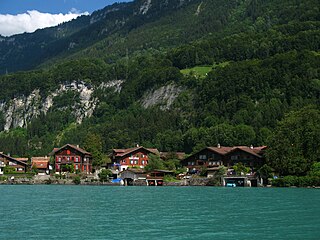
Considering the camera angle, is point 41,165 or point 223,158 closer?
point 223,158

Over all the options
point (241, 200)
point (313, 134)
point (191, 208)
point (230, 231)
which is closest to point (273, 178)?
point (313, 134)

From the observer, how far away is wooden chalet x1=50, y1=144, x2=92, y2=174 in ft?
441

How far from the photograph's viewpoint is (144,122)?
6698 inches

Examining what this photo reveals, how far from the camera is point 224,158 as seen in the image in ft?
381

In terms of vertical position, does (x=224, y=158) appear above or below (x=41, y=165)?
below

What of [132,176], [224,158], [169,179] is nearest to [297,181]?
[169,179]

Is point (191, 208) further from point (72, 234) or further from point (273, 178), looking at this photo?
point (273, 178)

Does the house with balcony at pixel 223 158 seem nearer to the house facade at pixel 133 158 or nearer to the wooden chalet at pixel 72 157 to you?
the house facade at pixel 133 158

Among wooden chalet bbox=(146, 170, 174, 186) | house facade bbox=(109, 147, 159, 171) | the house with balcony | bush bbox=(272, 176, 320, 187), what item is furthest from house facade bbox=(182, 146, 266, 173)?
bush bbox=(272, 176, 320, 187)

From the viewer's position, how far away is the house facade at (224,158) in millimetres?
110938

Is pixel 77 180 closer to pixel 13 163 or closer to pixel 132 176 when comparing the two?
pixel 132 176

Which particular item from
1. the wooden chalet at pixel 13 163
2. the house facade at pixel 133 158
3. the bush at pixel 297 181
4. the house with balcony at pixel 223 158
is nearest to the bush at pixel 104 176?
the house with balcony at pixel 223 158

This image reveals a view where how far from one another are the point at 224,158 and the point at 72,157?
39.0 m

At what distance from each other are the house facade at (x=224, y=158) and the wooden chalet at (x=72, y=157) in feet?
86.3
